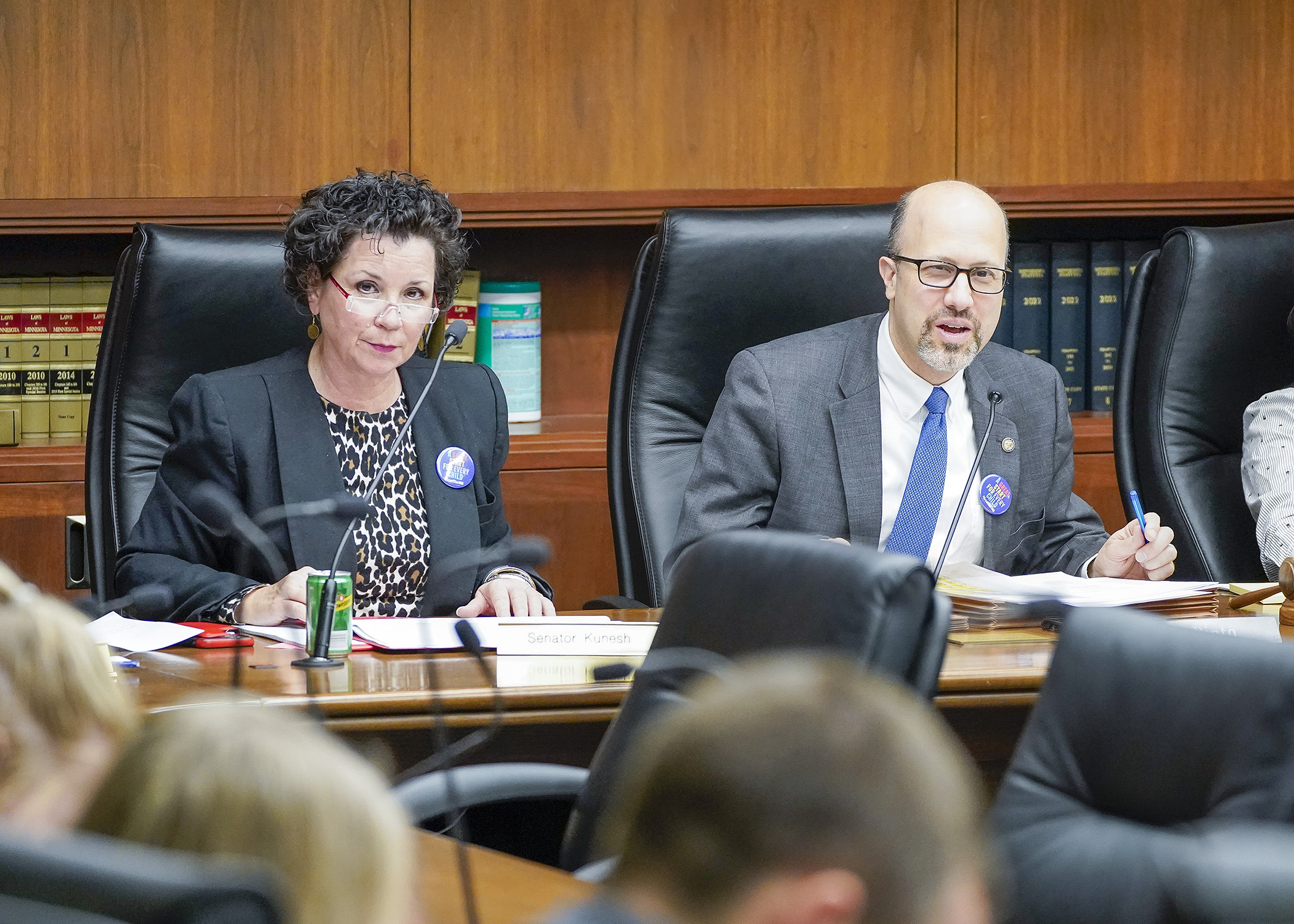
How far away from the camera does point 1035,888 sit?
129cm

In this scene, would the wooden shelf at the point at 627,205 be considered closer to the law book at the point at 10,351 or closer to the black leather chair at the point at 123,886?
the law book at the point at 10,351

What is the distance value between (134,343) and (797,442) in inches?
40.7

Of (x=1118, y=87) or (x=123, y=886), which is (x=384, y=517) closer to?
(x=123, y=886)

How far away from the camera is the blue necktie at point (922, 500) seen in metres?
2.33

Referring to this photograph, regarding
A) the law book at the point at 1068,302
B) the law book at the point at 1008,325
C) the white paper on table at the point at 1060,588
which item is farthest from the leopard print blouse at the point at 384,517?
the law book at the point at 1068,302

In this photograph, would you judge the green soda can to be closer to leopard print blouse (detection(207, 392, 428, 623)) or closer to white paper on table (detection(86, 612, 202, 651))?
white paper on table (detection(86, 612, 202, 651))

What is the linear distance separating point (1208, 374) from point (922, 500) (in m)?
0.55

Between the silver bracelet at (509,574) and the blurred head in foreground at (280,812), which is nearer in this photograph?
the blurred head in foreground at (280,812)

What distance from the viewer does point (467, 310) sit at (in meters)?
3.15

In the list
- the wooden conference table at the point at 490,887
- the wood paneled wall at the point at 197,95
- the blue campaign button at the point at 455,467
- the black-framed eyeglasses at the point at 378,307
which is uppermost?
the wood paneled wall at the point at 197,95

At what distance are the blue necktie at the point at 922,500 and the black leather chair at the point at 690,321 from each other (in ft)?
0.97

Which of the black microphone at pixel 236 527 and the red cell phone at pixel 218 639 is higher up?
the black microphone at pixel 236 527

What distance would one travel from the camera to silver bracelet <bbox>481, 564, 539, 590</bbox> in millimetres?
2291

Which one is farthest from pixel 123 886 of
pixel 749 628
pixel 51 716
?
→ pixel 749 628
